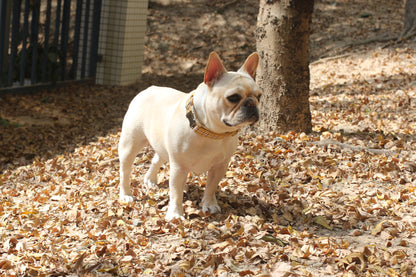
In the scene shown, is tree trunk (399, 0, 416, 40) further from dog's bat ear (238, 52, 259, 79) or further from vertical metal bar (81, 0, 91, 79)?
dog's bat ear (238, 52, 259, 79)

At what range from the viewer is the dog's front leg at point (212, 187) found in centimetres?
439

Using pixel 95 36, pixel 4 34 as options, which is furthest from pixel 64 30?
pixel 4 34

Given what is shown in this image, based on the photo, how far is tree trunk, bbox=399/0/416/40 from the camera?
1244 cm

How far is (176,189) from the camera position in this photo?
4.31m

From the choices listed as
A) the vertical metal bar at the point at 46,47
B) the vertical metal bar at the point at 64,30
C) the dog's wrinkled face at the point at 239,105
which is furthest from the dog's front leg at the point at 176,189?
the vertical metal bar at the point at 64,30

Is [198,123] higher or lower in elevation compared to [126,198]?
higher

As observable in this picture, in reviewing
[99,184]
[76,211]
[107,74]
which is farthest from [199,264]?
[107,74]

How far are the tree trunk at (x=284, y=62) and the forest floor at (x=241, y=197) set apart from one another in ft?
0.95

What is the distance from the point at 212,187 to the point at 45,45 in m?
7.88

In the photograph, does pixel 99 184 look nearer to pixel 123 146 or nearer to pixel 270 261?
pixel 123 146

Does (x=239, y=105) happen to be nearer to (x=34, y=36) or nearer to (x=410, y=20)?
(x=34, y=36)

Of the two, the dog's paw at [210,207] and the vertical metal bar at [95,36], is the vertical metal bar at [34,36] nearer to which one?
the vertical metal bar at [95,36]

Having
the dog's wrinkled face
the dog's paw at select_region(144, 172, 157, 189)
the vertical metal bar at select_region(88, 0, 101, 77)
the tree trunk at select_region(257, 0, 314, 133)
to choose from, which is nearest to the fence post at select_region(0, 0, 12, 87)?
the vertical metal bar at select_region(88, 0, 101, 77)

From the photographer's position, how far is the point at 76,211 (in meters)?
5.01
